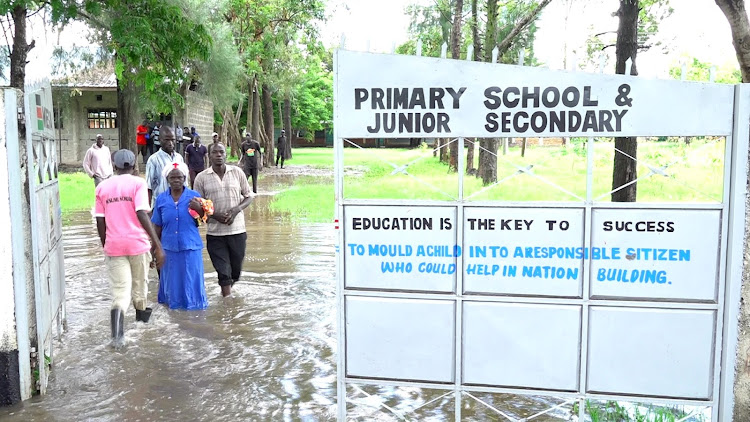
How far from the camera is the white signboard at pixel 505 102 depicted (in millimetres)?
3594

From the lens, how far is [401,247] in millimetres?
3986

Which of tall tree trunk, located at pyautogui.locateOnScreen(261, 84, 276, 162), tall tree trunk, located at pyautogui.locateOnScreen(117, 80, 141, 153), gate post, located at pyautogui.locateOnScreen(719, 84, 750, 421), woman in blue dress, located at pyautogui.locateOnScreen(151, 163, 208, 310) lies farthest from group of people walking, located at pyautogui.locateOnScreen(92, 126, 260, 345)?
tall tree trunk, located at pyautogui.locateOnScreen(261, 84, 276, 162)

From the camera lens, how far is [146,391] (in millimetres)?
4957

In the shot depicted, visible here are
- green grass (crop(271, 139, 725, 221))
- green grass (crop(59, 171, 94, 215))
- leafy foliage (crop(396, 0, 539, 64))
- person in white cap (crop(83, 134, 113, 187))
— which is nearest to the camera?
person in white cap (crop(83, 134, 113, 187))

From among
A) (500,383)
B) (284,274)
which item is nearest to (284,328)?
(284,274)

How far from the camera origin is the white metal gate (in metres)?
4.75

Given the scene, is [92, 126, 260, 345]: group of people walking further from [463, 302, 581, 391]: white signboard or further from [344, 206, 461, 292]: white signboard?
[463, 302, 581, 391]: white signboard

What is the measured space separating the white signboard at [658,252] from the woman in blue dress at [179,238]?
4308mm

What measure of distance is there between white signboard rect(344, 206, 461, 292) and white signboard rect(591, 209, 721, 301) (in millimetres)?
849

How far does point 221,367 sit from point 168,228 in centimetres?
198

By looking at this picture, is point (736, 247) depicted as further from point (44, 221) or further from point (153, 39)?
point (153, 39)

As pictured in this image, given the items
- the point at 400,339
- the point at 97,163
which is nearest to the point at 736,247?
the point at 400,339

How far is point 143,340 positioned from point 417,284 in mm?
3338

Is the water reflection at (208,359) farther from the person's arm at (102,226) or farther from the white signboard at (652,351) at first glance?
the white signboard at (652,351)
